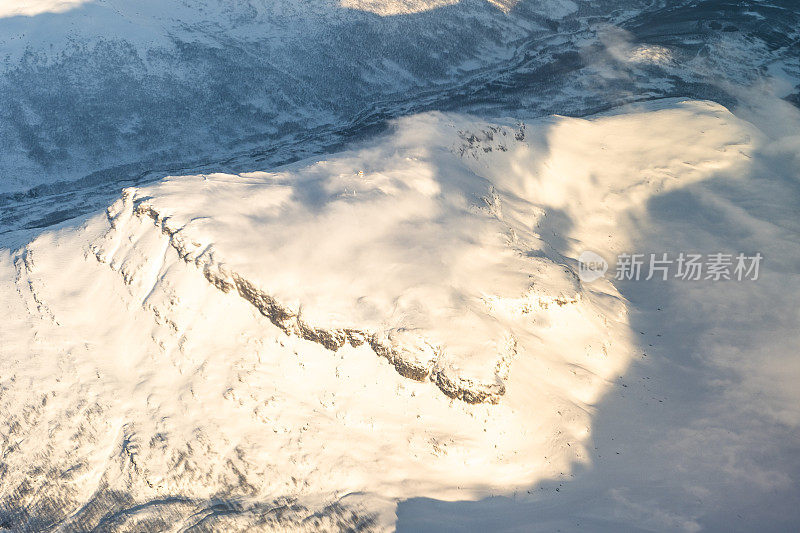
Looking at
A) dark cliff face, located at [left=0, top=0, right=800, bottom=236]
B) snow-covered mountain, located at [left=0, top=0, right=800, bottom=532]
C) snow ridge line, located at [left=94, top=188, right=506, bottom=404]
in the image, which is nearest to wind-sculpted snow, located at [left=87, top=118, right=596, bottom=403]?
snow ridge line, located at [left=94, top=188, right=506, bottom=404]

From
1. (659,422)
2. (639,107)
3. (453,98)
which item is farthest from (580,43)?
(659,422)

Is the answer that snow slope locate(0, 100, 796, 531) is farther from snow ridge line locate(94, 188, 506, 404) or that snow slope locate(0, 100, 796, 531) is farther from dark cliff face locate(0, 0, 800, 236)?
dark cliff face locate(0, 0, 800, 236)

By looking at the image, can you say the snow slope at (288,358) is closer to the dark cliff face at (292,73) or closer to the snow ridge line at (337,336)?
the snow ridge line at (337,336)

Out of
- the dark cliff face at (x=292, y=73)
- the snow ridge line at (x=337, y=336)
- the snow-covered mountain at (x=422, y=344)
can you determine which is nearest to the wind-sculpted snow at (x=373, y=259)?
the snow ridge line at (x=337, y=336)

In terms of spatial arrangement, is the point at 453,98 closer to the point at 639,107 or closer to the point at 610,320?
the point at 639,107

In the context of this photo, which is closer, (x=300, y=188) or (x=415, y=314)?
(x=415, y=314)
